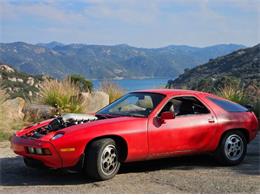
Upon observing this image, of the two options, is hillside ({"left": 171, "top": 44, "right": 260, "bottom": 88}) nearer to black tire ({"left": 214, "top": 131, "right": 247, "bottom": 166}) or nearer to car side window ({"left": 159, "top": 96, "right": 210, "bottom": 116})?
black tire ({"left": 214, "top": 131, "right": 247, "bottom": 166})

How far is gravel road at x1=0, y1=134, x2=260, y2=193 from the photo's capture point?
7086 millimetres

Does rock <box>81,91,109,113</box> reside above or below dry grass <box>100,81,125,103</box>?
below

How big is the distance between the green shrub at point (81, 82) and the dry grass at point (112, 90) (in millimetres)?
480

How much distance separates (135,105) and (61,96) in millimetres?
7297

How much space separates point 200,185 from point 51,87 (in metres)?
9.64

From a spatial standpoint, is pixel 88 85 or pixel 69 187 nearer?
pixel 69 187

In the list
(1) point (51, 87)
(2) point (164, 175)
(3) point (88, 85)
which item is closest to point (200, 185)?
(2) point (164, 175)

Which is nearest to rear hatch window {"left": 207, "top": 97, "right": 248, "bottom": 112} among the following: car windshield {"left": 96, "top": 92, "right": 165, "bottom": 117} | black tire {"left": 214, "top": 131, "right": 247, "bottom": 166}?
black tire {"left": 214, "top": 131, "right": 247, "bottom": 166}

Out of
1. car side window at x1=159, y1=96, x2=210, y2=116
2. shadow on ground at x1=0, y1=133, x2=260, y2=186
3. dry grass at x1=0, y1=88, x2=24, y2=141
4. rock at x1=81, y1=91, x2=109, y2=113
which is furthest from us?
rock at x1=81, y1=91, x2=109, y2=113

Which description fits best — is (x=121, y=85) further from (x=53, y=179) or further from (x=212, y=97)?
(x=53, y=179)

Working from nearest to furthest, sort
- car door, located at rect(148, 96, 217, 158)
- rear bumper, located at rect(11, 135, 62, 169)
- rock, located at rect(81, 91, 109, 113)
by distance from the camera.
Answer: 1. rear bumper, located at rect(11, 135, 62, 169)
2. car door, located at rect(148, 96, 217, 158)
3. rock, located at rect(81, 91, 109, 113)

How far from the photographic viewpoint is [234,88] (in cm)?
1805

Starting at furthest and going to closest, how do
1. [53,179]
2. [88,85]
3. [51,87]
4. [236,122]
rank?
[88,85], [51,87], [236,122], [53,179]

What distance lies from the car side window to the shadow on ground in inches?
35.3
